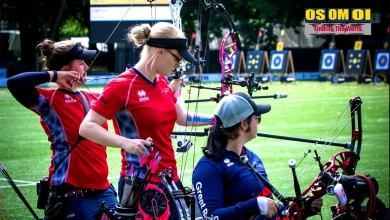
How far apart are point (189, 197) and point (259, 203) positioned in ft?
1.40

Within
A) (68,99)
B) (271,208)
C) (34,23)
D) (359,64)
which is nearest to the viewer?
(271,208)

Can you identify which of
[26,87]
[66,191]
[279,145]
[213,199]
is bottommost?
[279,145]

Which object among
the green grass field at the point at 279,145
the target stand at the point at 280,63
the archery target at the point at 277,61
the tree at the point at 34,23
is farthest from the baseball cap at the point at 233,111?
the archery target at the point at 277,61

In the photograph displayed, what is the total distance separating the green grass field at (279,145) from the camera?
9.82 meters

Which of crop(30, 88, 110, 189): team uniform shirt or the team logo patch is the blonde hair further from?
crop(30, 88, 110, 189): team uniform shirt

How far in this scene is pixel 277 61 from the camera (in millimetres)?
34812

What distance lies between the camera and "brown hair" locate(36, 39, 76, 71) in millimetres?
5379

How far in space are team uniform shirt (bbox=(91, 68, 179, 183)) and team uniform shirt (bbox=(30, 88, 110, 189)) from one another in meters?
0.39

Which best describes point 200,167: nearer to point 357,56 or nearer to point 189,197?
point 189,197

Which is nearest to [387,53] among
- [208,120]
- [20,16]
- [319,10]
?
[20,16]

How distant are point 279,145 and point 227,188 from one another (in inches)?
365

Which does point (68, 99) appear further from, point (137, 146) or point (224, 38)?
point (224, 38)

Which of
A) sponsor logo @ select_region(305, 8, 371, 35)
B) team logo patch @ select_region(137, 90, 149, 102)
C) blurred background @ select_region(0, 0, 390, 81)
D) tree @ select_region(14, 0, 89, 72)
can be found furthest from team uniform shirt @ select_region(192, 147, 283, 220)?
tree @ select_region(14, 0, 89, 72)

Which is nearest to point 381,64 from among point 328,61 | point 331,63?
point 331,63
